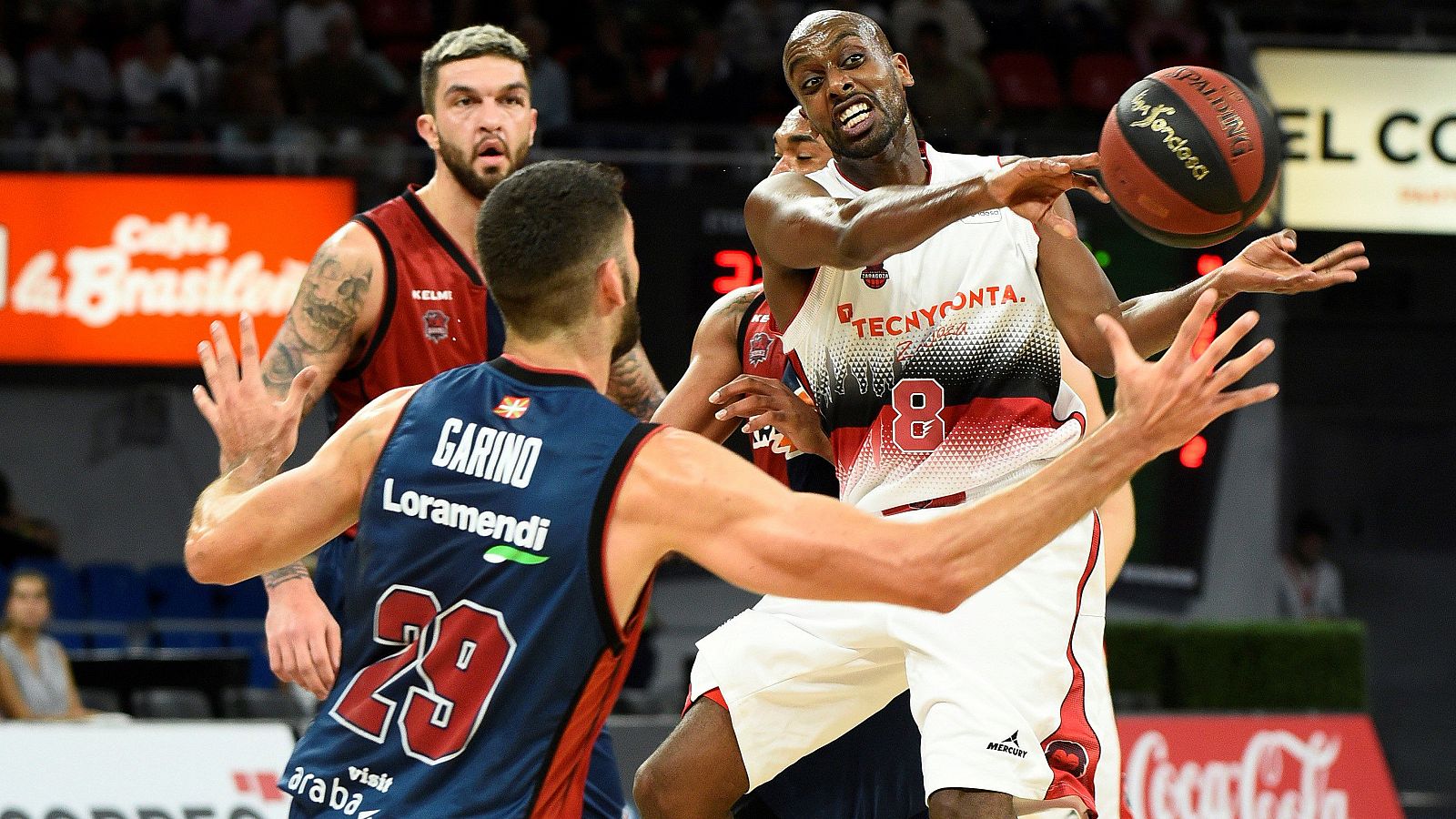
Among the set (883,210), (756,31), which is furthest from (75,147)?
(883,210)

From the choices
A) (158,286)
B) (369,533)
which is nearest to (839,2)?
(158,286)

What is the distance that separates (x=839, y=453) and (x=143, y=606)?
9280 mm

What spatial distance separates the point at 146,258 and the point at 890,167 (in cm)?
786

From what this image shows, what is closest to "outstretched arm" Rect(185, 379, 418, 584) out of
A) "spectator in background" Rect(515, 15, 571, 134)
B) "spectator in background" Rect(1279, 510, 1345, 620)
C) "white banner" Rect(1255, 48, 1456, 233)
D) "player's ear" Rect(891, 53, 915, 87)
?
"player's ear" Rect(891, 53, 915, 87)

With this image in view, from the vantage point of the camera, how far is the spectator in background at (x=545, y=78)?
12242 mm

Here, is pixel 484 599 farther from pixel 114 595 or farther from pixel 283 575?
pixel 114 595

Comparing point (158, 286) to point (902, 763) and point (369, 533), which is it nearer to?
point (902, 763)

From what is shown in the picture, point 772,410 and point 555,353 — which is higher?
point 555,353

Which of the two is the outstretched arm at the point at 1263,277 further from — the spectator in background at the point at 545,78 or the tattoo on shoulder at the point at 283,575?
the spectator in background at the point at 545,78

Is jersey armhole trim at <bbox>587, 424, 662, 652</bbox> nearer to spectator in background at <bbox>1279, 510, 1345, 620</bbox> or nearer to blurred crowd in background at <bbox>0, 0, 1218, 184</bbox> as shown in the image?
blurred crowd in background at <bbox>0, 0, 1218, 184</bbox>

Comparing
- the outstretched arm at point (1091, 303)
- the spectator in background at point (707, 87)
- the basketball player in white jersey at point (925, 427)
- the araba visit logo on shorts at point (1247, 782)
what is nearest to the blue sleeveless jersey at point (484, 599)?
the basketball player in white jersey at point (925, 427)

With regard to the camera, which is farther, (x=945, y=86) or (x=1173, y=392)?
(x=945, y=86)

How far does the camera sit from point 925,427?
3955 mm

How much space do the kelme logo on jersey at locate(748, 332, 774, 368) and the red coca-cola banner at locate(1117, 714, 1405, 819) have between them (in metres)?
4.49
